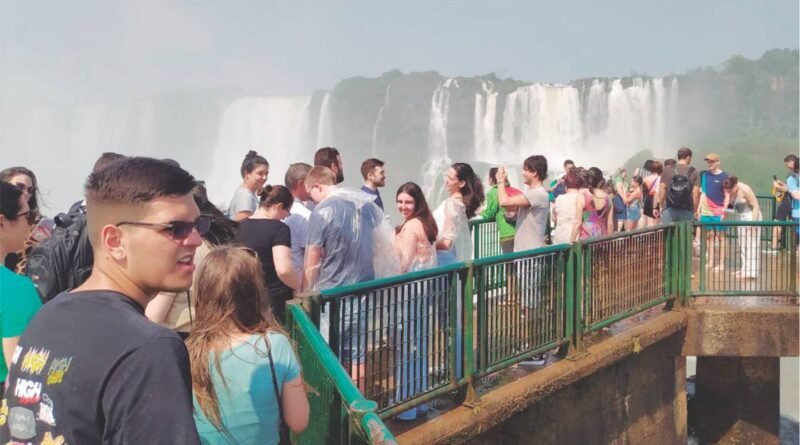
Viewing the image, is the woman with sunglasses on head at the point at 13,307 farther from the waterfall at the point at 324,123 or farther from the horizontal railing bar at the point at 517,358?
the waterfall at the point at 324,123

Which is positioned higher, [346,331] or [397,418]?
[346,331]

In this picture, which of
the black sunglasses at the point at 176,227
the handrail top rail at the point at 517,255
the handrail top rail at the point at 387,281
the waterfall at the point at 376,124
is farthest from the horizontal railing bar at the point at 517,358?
the waterfall at the point at 376,124

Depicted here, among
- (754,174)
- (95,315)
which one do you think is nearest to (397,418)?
(95,315)

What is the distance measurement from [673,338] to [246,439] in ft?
20.0

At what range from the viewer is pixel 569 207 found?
6.85 m

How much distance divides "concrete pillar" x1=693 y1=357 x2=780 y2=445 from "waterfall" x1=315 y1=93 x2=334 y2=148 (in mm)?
45651

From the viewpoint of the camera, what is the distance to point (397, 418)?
438 centimetres

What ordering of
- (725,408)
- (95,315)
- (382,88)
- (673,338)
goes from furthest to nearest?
(382,88), (725,408), (673,338), (95,315)

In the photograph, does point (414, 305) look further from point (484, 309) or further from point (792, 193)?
point (792, 193)

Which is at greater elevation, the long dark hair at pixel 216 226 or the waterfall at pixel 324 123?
Answer: the waterfall at pixel 324 123

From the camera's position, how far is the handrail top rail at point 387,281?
3.53 meters

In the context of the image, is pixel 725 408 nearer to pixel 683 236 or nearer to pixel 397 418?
pixel 683 236

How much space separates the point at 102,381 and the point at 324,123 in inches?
2114

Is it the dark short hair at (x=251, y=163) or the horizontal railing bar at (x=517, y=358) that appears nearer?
the horizontal railing bar at (x=517, y=358)
